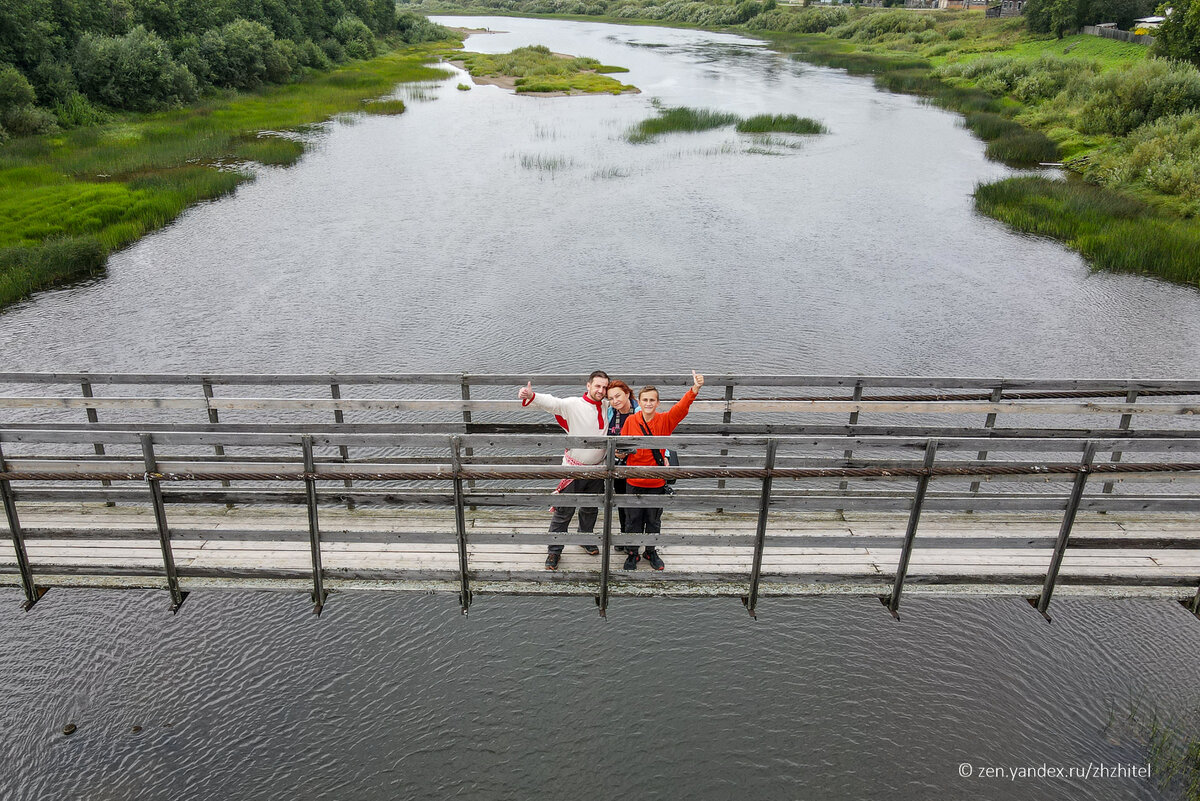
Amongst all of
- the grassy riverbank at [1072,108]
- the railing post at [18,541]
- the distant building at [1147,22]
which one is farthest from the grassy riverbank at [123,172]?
the distant building at [1147,22]

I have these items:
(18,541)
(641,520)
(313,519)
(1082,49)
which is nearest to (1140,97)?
(1082,49)

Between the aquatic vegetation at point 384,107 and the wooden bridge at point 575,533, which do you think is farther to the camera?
the aquatic vegetation at point 384,107

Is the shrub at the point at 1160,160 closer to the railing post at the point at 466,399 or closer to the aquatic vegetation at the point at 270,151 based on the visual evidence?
the railing post at the point at 466,399

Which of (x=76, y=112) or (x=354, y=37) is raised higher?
(x=354, y=37)

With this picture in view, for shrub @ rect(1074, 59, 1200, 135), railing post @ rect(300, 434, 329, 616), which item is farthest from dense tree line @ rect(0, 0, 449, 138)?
shrub @ rect(1074, 59, 1200, 135)

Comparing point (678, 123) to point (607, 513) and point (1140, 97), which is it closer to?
point (1140, 97)

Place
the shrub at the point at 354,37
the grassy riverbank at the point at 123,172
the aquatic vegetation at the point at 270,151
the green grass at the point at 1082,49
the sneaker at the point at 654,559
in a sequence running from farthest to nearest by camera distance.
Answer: the shrub at the point at 354,37, the green grass at the point at 1082,49, the aquatic vegetation at the point at 270,151, the grassy riverbank at the point at 123,172, the sneaker at the point at 654,559
